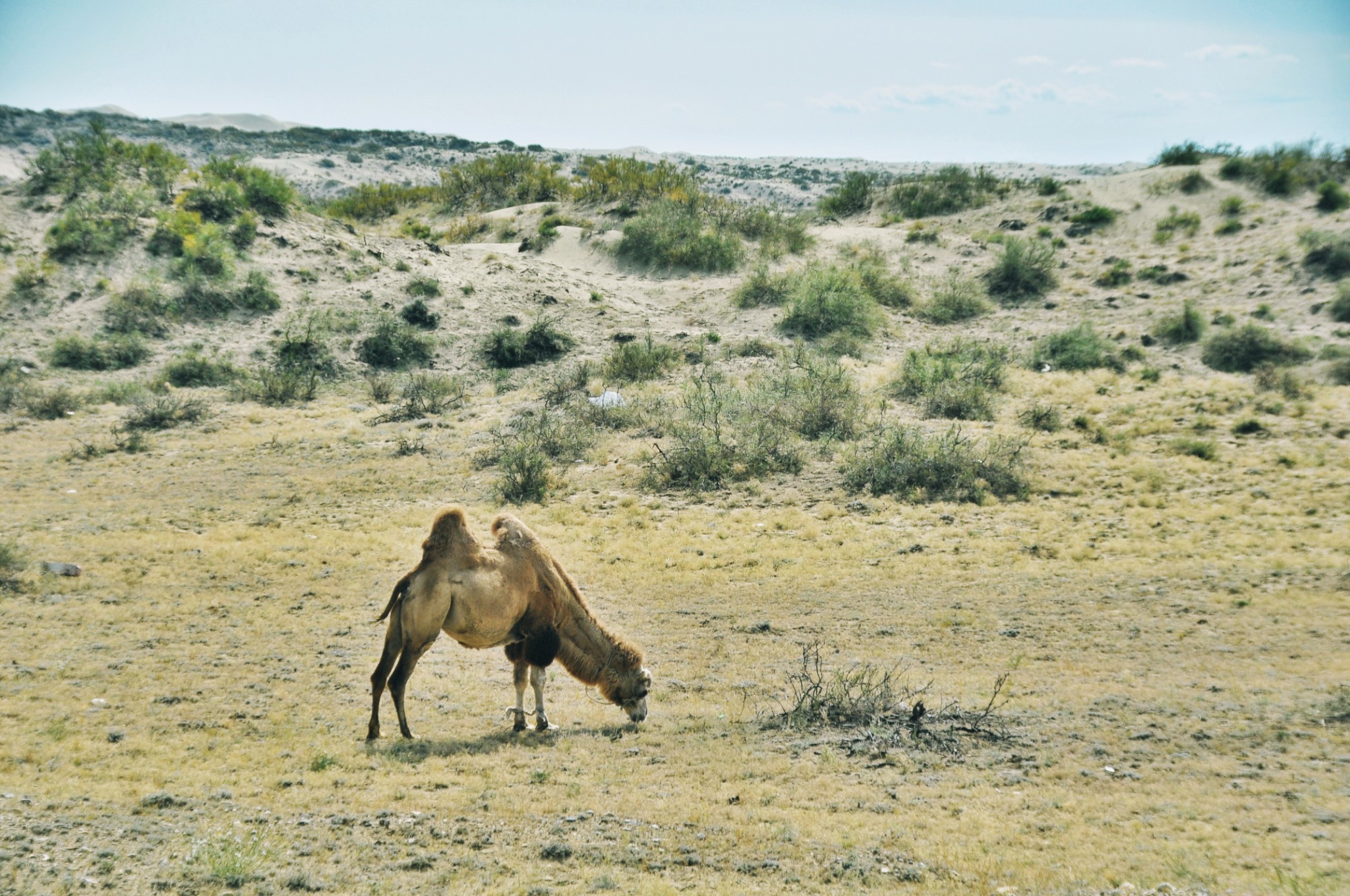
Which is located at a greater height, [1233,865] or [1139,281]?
[1139,281]

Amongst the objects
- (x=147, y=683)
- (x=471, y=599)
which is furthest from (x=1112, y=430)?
(x=147, y=683)

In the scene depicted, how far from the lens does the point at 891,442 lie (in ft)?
56.5

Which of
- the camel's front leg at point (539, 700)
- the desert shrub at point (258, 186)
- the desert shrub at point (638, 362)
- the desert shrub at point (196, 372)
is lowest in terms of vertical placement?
the camel's front leg at point (539, 700)

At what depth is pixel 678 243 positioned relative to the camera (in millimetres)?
33000

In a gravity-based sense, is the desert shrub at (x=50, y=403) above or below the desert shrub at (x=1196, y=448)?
below

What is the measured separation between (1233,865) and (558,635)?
5162mm

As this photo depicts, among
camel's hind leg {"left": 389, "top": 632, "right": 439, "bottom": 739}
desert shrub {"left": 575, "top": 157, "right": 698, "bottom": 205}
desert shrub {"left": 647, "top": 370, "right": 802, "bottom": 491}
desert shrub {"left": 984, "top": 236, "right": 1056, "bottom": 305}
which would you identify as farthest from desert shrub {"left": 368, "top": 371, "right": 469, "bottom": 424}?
desert shrub {"left": 984, "top": 236, "right": 1056, "bottom": 305}

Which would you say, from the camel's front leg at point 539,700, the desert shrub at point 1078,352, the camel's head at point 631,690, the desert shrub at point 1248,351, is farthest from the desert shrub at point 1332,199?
the camel's front leg at point 539,700

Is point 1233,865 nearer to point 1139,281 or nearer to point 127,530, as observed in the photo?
point 127,530

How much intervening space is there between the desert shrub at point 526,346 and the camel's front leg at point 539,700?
17.8m

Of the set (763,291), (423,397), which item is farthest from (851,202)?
(423,397)

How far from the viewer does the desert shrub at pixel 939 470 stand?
52.3 feet

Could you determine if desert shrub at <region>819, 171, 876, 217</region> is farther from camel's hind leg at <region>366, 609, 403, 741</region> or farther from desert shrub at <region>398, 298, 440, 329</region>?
camel's hind leg at <region>366, 609, 403, 741</region>

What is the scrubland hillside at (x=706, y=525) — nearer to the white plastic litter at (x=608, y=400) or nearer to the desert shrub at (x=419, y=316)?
the white plastic litter at (x=608, y=400)
